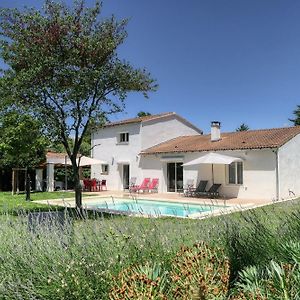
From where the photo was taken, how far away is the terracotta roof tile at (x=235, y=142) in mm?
30334

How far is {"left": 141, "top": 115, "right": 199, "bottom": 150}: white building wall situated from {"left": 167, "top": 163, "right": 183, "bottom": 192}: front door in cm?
454

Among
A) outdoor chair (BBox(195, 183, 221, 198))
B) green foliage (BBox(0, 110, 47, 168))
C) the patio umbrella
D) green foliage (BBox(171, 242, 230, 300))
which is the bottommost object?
outdoor chair (BBox(195, 183, 221, 198))

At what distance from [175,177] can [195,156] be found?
4.06 meters

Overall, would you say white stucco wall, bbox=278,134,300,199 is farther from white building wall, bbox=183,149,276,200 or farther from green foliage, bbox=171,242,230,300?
green foliage, bbox=171,242,230,300

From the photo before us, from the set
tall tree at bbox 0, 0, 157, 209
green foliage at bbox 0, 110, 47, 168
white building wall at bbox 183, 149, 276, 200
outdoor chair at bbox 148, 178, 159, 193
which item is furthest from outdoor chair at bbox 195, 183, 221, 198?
green foliage at bbox 0, 110, 47, 168

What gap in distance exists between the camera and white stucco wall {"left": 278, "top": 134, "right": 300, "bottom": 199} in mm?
29513

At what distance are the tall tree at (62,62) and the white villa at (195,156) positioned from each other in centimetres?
523

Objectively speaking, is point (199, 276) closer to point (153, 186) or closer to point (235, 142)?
point (235, 142)

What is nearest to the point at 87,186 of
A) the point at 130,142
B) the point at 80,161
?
the point at 80,161

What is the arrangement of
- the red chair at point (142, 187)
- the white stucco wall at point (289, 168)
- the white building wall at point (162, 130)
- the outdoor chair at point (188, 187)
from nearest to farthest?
A: 1. the white stucco wall at point (289, 168)
2. the outdoor chair at point (188, 187)
3. the red chair at point (142, 187)
4. the white building wall at point (162, 130)

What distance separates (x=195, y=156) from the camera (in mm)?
34625

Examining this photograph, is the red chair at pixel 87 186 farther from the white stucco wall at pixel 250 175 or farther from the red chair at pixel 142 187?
the white stucco wall at pixel 250 175

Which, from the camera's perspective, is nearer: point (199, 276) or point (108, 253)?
point (199, 276)

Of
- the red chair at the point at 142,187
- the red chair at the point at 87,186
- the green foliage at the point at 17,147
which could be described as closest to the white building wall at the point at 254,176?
the red chair at the point at 142,187
